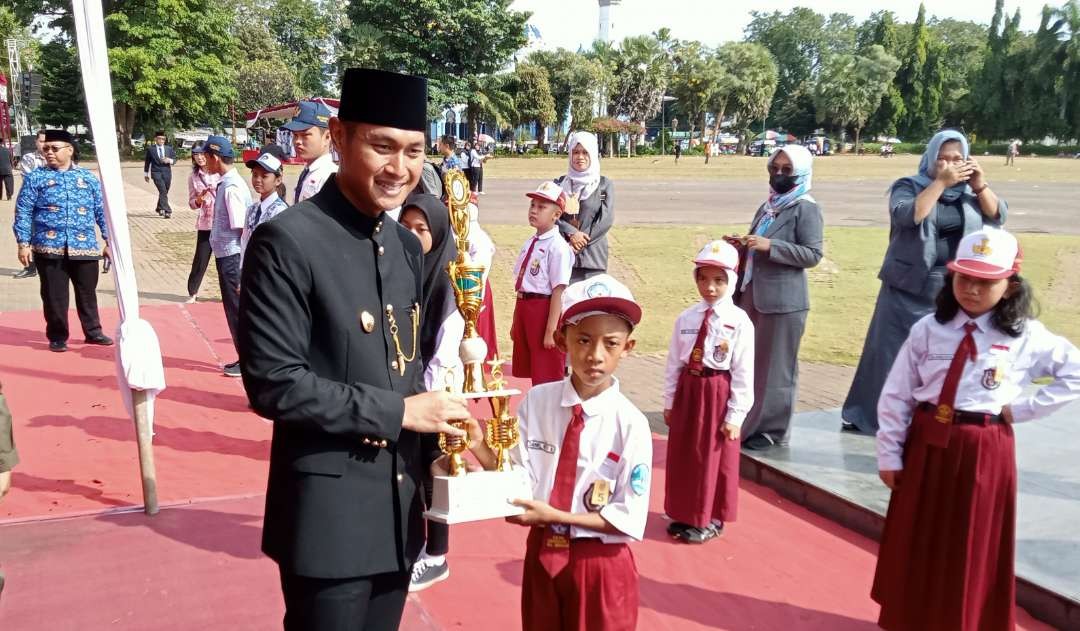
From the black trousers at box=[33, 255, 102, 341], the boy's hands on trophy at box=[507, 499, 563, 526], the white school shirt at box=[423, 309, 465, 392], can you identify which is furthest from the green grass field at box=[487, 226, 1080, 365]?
the boy's hands on trophy at box=[507, 499, 563, 526]

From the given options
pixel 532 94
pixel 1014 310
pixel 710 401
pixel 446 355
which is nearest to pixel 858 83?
pixel 532 94

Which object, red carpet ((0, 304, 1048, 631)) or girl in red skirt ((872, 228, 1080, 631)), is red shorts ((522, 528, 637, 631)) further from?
girl in red skirt ((872, 228, 1080, 631))

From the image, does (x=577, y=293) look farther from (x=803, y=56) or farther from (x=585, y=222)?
(x=803, y=56)

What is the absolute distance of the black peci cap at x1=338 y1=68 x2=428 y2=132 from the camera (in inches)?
74.4

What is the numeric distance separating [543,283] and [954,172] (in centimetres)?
276

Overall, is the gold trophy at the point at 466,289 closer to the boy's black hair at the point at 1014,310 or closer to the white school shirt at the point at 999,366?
the white school shirt at the point at 999,366

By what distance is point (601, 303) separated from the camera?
251 centimetres

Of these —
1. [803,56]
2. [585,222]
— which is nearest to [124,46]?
[585,222]

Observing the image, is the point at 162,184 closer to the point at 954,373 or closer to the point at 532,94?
the point at 954,373

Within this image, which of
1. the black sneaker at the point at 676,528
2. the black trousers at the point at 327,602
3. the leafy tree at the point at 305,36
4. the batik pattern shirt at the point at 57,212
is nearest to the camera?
the black trousers at the point at 327,602

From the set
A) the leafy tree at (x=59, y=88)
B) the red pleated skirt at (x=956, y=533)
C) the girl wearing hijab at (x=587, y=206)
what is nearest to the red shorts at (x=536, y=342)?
the girl wearing hijab at (x=587, y=206)

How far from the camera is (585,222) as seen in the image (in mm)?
6906

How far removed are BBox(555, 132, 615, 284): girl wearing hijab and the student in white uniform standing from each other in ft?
6.58

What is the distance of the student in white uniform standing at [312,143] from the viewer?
545 cm
